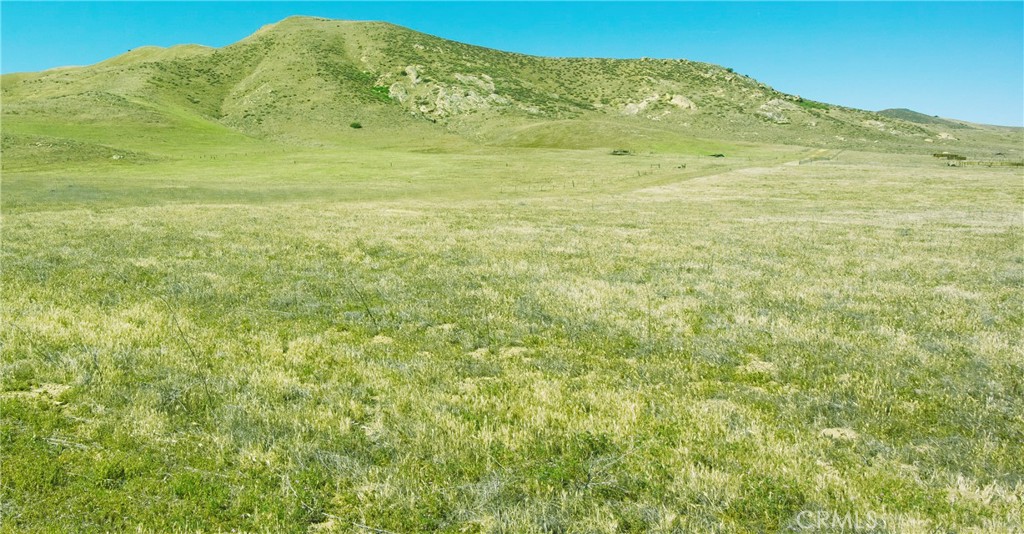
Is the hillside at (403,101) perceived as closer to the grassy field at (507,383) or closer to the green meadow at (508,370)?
the green meadow at (508,370)

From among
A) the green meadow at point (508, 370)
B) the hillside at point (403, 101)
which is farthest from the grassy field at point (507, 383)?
the hillside at point (403, 101)

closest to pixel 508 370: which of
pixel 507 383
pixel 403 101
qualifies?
pixel 507 383

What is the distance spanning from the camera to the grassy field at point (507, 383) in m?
5.75

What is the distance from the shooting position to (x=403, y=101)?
499 feet

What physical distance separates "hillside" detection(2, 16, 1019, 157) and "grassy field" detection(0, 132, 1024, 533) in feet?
295

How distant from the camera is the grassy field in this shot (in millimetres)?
5754

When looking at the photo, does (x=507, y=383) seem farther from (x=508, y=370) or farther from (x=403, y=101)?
(x=403, y=101)

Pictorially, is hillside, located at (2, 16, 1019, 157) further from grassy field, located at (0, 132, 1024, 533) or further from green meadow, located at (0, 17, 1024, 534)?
grassy field, located at (0, 132, 1024, 533)

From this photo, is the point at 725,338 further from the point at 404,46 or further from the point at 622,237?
the point at 404,46

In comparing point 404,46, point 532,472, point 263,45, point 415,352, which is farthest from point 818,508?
point 263,45

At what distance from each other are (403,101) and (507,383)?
154021 mm

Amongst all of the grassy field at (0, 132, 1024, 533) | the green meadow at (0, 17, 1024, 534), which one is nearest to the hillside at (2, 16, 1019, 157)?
the green meadow at (0, 17, 1024, 534)

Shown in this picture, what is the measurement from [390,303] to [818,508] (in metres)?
10.1

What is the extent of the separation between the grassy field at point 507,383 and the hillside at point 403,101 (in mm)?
89994
